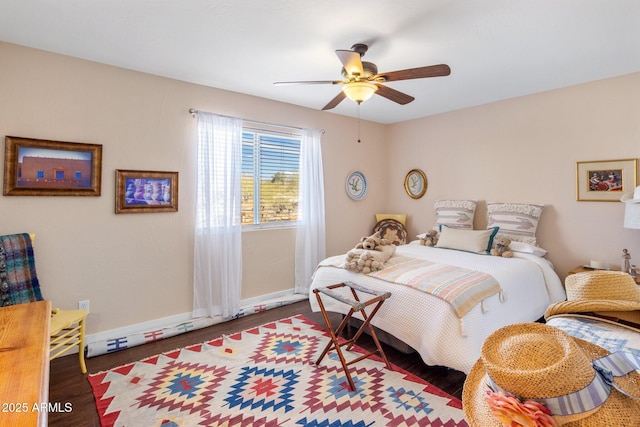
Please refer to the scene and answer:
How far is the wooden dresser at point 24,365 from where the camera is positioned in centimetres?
67

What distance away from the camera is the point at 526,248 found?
3.26m

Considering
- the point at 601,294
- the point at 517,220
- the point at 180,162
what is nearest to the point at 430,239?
the point at 517,220

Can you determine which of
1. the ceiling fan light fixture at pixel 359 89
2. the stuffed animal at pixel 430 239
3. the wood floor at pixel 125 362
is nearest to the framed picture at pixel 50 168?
the wood floor at pixel 125 362

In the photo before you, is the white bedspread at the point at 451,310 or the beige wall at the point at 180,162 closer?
the white bedspread at the point at 451,310

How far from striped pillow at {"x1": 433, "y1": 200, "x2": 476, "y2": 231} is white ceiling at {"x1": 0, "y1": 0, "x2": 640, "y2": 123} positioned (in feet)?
4.85

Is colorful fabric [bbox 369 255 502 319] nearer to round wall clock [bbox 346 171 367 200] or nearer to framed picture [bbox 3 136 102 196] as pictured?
round wall clock [bbox 346 171 367 200]

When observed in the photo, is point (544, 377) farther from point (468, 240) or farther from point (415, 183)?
point (415, 183)

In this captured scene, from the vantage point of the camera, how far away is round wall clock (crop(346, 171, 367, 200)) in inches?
179

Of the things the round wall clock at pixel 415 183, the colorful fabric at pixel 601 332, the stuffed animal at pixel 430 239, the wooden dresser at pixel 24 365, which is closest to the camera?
the wooden dresser at pixel 24 365

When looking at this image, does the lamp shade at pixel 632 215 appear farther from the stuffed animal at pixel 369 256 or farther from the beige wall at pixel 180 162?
the stuffed animal at pixel 369 256

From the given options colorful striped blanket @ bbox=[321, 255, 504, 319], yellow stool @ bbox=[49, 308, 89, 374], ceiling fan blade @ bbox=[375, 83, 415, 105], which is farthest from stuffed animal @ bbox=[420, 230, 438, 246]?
yellow stool @ bbox=[49, 308, 89, 374]

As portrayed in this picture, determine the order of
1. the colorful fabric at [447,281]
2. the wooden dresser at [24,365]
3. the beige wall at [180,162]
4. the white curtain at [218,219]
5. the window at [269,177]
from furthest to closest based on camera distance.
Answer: the window at [269,177], the white curtain at [218,219], the beige wall at [180,162], the colorful fabric at [447,281], the wooden dresser at [24,365]

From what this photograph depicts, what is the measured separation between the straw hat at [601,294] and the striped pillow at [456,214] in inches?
94.4

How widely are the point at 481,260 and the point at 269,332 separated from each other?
2.17 meters
